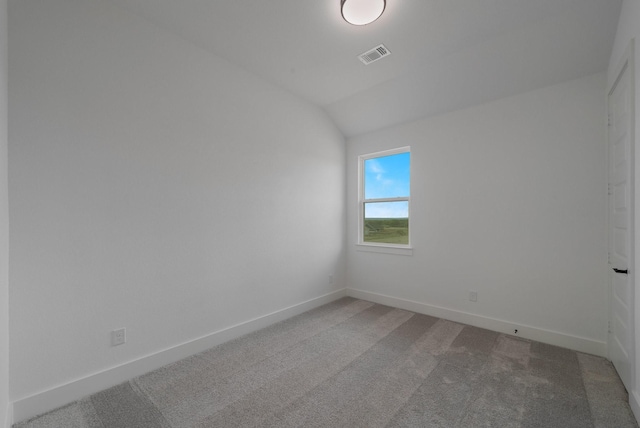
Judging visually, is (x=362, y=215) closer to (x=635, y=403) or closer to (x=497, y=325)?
(x=497, y=325)

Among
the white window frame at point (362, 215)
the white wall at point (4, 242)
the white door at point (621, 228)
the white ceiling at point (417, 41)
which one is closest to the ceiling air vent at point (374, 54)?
the white ceiling at point (417, 41)

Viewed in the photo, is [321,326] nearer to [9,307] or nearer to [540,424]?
[540,424]

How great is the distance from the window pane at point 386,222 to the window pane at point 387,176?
152 mm

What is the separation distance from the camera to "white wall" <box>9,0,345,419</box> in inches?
69.8

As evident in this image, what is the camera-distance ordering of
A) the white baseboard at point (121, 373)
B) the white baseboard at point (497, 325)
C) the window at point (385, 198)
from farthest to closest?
the window at point (385, 198), the white baseboard at point (497, 325), the white baseboard at point (121, 373)

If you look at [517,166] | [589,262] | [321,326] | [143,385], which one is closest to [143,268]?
[143,385]

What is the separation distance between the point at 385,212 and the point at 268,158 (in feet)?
6.23

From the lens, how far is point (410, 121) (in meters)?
3.65

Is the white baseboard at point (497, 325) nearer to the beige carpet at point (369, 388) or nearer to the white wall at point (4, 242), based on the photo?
the beige carpet at point (369, 388)

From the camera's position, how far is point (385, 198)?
158 inches

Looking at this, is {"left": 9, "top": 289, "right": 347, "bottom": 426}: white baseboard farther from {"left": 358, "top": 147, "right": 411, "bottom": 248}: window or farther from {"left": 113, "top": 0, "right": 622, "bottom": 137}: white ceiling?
{"left": 113, "top": 0, "right": 622, "bottom": 137}: white ceiling

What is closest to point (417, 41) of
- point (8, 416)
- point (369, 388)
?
point (369, 388)

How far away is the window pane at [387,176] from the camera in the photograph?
3.85 meters

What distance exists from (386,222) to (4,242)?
3.75 metres
